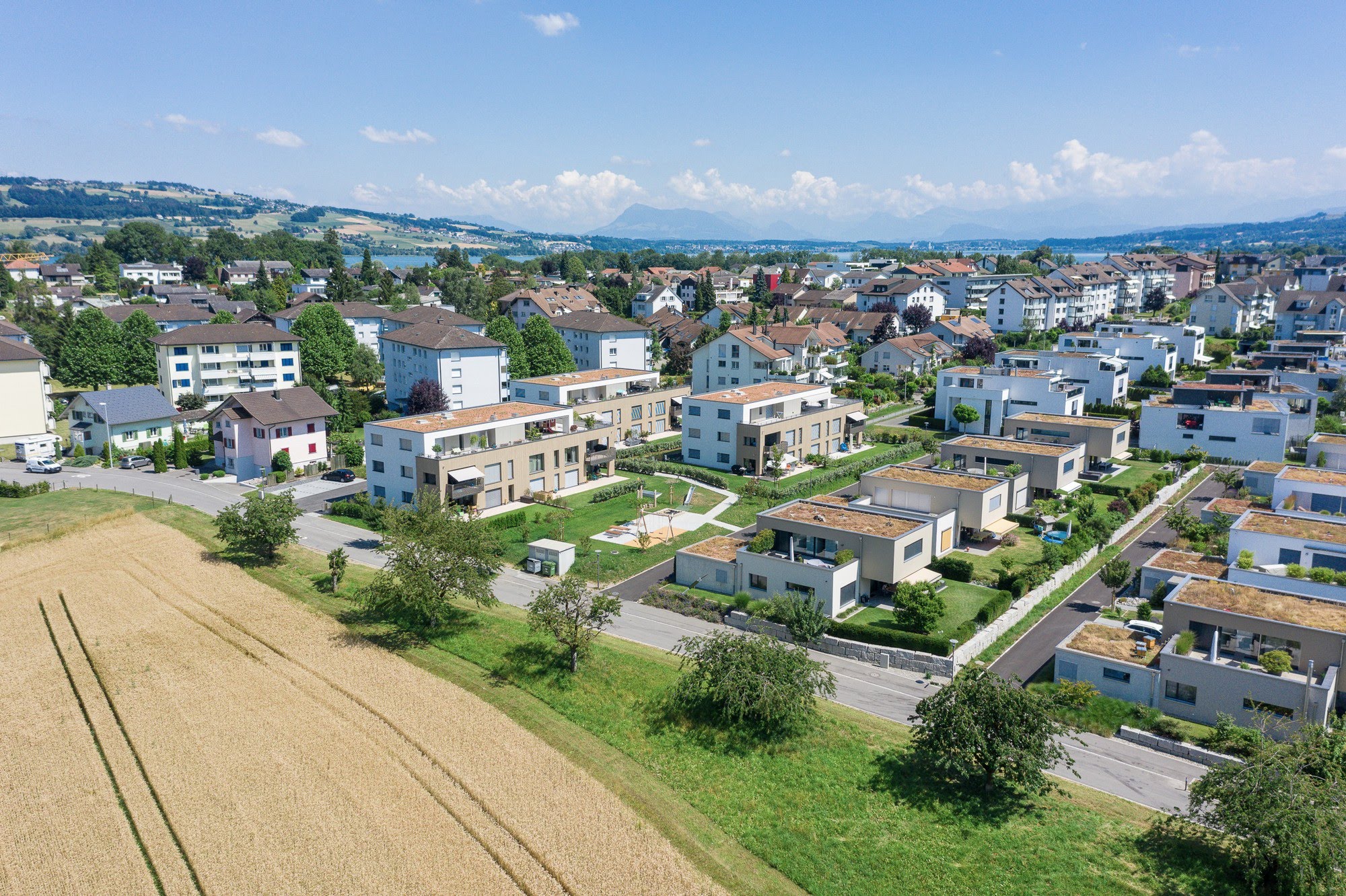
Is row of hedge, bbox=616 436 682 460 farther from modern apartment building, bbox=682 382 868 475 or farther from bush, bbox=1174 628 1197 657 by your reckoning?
bush, bbox=1174 628 1197 657

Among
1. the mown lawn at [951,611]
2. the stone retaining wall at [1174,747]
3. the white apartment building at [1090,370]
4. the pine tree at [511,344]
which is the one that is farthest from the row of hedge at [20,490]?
the white apartment building at [1090,370]

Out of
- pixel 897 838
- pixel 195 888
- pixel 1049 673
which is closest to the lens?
pixel 195 888

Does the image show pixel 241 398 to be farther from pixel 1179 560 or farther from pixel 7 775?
pixel 1179 560

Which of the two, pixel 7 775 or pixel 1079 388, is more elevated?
pixel 1079 388

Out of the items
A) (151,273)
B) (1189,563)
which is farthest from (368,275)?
(1189,563)

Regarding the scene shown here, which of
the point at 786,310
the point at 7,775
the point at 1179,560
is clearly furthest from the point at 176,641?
the point at 786,310

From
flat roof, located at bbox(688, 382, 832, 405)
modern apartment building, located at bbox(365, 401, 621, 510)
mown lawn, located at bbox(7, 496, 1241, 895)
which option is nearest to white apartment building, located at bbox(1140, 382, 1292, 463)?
flat roof, located at bbox(688, 382, 832, 405)
